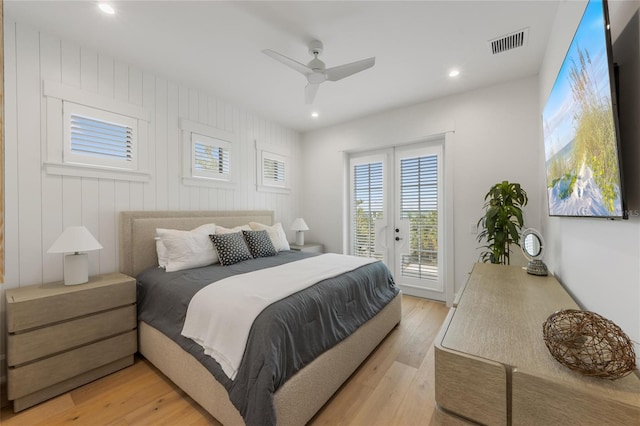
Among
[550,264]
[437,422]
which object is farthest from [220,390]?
[550,264]

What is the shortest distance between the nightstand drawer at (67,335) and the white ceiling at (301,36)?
7.89 ft

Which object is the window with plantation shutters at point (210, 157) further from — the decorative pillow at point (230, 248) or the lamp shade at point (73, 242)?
the lamp shade at point (73, 242)

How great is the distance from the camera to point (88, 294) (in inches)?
78.5

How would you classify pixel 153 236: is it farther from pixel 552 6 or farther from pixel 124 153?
pixel 552 6

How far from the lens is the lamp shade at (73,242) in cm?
198

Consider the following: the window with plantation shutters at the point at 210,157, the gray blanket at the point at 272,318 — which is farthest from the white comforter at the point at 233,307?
the window with plantation shutters at the point at 210,157

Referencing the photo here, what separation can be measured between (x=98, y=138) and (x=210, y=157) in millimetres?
1185

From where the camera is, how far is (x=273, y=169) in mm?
4461

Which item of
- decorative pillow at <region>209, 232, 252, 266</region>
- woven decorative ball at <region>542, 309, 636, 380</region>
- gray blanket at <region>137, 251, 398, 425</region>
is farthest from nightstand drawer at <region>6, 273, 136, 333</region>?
woven decorative ball at <region>542, 309, 636, 380</region>

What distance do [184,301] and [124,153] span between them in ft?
6.05

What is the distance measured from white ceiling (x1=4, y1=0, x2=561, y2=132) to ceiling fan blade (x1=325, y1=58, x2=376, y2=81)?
31cm

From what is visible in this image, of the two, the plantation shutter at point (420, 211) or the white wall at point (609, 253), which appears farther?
the plantation shutter at point (420, 211)

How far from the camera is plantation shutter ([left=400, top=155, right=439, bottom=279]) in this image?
3.73 meters

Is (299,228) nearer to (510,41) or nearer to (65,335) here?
(65,335)
